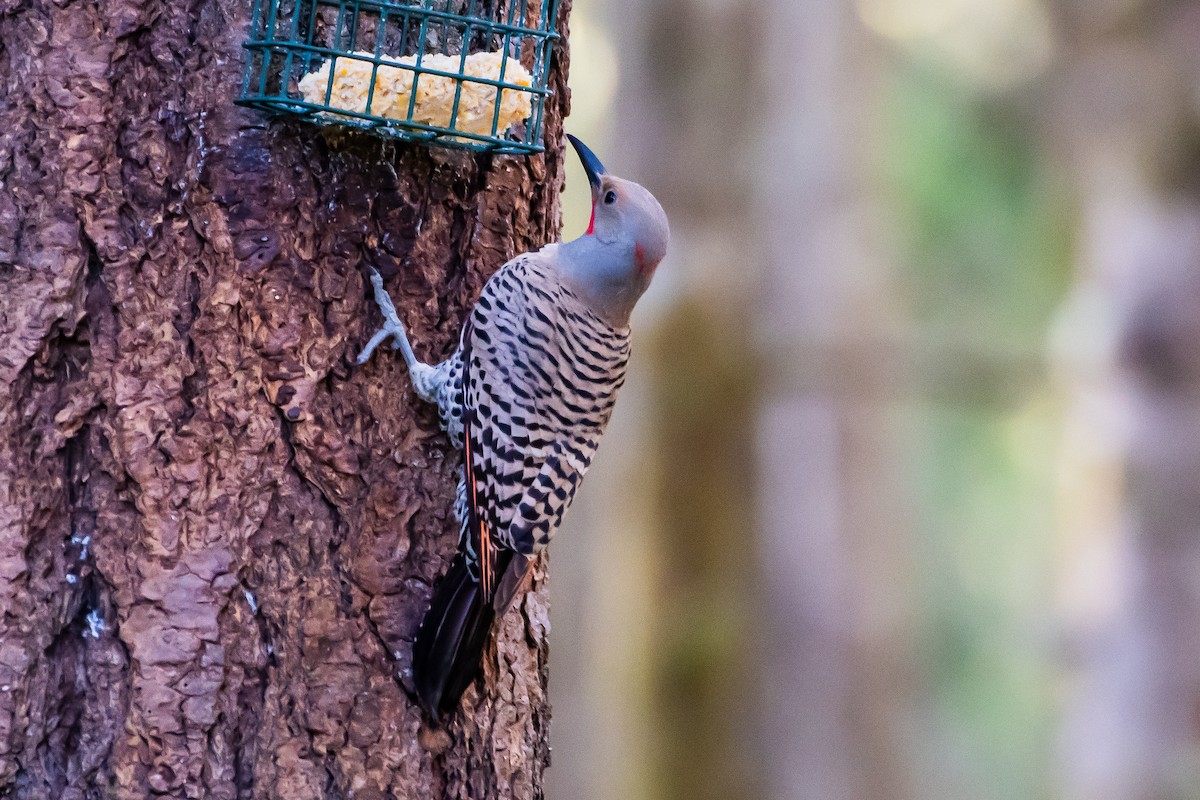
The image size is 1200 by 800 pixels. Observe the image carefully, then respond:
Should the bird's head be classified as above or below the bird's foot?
above

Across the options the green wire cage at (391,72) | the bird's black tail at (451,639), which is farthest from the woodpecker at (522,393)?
the green wire cage at (391,72)

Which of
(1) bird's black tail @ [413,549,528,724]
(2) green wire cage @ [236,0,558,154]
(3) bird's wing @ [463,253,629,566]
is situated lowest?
(1) bird's black tail @ [413,549,528,724]

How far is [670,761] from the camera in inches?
195

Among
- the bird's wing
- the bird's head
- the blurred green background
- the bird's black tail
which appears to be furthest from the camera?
the blurred green background

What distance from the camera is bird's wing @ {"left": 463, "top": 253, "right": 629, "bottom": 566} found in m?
2.45

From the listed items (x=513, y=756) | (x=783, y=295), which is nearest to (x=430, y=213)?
(x=513, y=756)

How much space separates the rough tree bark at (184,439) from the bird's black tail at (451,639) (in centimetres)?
4

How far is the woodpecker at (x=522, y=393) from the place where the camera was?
231cm

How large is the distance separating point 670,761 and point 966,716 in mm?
4406

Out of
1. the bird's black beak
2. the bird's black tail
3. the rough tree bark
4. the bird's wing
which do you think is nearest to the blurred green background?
the bird's black beak

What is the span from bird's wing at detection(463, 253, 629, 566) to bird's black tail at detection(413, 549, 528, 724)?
0.08 m

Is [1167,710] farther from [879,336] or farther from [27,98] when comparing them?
[27,98]

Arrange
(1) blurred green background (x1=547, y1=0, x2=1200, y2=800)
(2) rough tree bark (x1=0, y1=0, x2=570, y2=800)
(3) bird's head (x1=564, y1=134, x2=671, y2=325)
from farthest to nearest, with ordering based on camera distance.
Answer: (1) blurred green background (x1=547, y1=0, x2=1200, y2=800), (3) bird's head (x1=564, y1=134, x2=671, y2=325), (2) rough tree bark (x1=0, y1=0, x2=570, y2=800)

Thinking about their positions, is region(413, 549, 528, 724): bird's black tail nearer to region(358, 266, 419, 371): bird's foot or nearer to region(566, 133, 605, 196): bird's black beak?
region(358, 266, 419, 371): bird's foot
